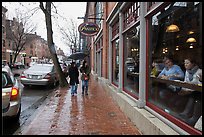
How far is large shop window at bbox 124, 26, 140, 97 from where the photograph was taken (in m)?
6.91

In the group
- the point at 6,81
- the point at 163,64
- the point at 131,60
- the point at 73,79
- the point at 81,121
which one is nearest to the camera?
the point at 163,64

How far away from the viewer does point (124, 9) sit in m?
8.58

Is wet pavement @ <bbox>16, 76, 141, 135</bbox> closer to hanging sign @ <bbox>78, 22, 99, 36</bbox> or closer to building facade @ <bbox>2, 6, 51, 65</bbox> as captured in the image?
hanging sign @ <bbox>78, 22, 99, 36</bbox>

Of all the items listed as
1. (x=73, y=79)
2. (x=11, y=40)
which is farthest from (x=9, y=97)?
(x=11, y=40)

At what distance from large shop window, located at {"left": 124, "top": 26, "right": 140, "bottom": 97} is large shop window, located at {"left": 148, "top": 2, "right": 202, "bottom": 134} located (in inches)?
52.9

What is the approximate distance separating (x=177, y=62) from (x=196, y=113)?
1.14m

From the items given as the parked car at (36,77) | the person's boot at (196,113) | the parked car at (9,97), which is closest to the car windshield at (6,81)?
the parked car at (9,97)

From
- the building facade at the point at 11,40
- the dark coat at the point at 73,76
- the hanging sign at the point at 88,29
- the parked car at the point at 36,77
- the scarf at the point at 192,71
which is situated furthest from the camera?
the building facade at the point at 11,40

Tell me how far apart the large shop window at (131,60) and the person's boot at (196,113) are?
278cm

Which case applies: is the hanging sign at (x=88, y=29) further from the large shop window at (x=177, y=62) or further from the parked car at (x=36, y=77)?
the large shop window at (x=177, y=62)

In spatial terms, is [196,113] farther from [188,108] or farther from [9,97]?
[9,97]

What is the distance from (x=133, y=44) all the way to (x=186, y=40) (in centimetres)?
325

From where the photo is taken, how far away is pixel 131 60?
307 inches

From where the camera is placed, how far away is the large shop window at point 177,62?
3795mm
